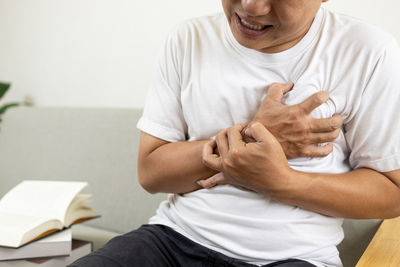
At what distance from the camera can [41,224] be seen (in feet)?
4.03

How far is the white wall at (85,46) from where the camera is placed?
1.96 m

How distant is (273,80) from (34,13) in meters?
1.80

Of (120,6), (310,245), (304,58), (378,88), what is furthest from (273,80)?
(120,6)

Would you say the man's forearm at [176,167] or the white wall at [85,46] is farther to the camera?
the white wall at [85,46]

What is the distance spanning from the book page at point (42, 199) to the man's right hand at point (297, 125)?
0.65 meters

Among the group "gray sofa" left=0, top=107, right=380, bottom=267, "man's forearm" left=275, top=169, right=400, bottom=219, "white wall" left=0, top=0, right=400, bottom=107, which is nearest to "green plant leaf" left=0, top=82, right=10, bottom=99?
"white wall" left=0, top=0, right=400, bottom=107

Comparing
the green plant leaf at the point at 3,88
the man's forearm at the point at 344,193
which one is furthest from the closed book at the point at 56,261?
the green plant leaf at the point at 3,88

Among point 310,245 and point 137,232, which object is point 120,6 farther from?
point 310,245

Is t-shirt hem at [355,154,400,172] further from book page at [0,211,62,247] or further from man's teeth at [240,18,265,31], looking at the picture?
book page at [0,211,62,247]

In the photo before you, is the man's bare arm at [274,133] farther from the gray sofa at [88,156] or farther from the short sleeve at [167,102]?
the gray sofa at [88,156]

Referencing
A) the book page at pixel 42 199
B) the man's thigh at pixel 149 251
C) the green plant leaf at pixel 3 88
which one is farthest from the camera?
the green plant leaf at pixel 3 88

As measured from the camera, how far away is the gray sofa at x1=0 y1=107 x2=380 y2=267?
5.45ft

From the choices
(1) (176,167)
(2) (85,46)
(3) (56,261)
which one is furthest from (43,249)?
(2) (85,46)

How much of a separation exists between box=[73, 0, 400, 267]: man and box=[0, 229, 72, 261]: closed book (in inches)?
10.0
